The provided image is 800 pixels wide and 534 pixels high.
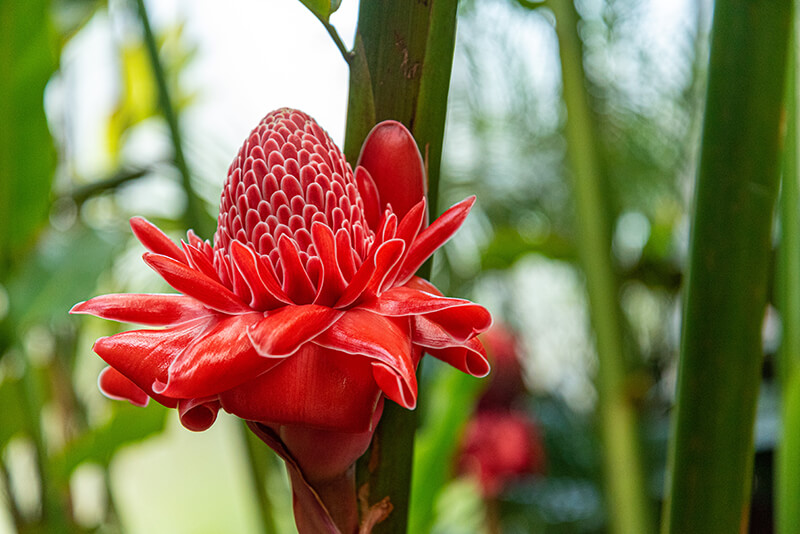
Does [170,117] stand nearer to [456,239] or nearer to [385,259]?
[385,259]

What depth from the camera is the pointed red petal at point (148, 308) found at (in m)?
0.15

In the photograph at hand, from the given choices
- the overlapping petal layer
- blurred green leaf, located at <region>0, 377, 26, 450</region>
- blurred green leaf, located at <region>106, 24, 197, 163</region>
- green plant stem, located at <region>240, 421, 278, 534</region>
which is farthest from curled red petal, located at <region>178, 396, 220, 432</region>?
blurred green leaf, located at <region>106, 24, 197, 163</region>

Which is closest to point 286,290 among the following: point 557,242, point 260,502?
point 260,502

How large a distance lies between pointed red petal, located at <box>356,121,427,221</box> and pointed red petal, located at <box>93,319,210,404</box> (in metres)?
0.06

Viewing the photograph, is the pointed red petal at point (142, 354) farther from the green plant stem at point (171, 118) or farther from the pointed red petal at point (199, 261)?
the green plant stem at point (171, 118)

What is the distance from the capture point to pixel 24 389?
369 millimetres

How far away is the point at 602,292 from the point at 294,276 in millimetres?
280

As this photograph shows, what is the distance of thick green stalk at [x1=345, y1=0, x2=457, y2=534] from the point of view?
0.15 metres

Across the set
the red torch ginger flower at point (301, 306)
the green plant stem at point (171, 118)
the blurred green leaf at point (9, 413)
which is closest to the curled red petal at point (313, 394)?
the red torch ginger flower at point (301, 306)

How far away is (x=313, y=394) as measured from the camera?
0.41 ft

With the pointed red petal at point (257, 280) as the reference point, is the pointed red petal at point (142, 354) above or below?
below

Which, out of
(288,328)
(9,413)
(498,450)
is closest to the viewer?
(288,328)

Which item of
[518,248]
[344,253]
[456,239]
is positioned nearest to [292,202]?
[344,253]

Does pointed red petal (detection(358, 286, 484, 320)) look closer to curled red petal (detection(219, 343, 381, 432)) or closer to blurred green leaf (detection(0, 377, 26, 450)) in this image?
curled red petal (detection(219, 343, 381, 432))
